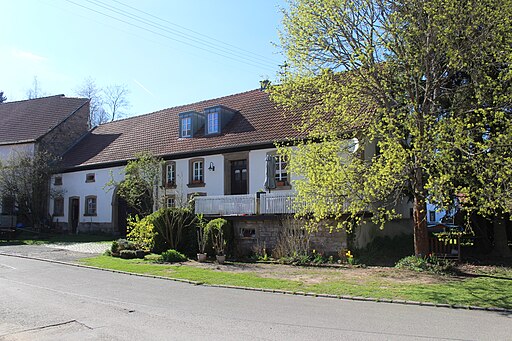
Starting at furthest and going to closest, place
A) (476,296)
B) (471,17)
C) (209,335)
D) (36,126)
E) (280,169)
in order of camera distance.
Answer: (36,126) < (280,169) < (471,17) < (476,296) < (209,335)

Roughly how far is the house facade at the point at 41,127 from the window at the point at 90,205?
17.6ft

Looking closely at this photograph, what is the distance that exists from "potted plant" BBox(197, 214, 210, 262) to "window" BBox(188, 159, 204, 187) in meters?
5.75

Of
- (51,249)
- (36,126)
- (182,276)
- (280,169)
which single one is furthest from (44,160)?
(182,276)

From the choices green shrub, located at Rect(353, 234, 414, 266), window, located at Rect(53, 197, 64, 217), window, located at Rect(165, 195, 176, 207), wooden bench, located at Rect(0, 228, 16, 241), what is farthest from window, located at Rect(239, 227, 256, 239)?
window, located at Rect(53, 197, 64, 217)

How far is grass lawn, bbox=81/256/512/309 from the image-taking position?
34.2ft

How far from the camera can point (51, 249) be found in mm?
22234

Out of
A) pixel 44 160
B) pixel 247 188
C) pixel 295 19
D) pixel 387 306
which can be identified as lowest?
pixel 387 306

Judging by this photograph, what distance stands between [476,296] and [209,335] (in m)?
6.69

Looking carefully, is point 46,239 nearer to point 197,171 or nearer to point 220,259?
point 197,171

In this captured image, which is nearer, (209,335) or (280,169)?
(209,335)

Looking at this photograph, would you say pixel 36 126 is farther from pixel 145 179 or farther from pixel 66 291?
pixel 66 291

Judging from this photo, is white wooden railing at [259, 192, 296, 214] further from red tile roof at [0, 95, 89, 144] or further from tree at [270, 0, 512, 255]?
red tile roof at [0, 95, 89, 144]

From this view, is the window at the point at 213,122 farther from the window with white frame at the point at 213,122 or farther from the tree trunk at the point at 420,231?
the tree trunk at the point at 420,231

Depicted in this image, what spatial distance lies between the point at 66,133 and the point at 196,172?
16331 mm
